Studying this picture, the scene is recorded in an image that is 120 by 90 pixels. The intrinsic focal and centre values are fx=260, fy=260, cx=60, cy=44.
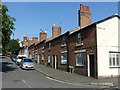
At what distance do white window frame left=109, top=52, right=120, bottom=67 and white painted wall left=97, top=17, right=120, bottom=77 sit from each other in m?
0.40

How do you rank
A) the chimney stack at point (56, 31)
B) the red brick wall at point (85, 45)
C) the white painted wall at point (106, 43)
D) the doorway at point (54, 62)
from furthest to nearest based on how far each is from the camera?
the chimney stack at point (56, 31), the doorway at point (54, 62), the red brick wall at point (85, 45), the white painted wall at point (106, 43)

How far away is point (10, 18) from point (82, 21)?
29.8ft

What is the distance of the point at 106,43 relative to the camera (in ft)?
80.3

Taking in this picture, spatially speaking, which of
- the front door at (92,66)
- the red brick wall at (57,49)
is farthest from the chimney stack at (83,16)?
the front door at (92,66)

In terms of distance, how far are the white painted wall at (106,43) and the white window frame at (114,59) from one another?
1.31ft

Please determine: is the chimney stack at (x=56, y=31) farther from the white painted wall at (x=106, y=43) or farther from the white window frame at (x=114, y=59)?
the white window frame at (x=114, y=59)

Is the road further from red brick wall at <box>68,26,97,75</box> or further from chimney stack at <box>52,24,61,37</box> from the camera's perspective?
chimney stack at <box>52,24,61,37</box>

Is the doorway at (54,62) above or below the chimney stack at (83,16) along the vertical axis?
below

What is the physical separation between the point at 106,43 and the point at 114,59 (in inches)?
70.2

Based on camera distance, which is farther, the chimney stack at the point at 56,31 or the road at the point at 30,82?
the chimney stack at the point at 56,31

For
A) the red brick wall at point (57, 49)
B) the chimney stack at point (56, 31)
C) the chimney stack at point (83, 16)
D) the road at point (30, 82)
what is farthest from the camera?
the chimney stack at point (56, 31)

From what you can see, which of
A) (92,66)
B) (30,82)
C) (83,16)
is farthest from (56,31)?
(30,82)

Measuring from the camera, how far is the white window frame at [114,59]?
2461 centimetres

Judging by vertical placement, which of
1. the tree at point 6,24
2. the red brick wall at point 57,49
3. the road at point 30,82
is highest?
the tree at point 6,24
